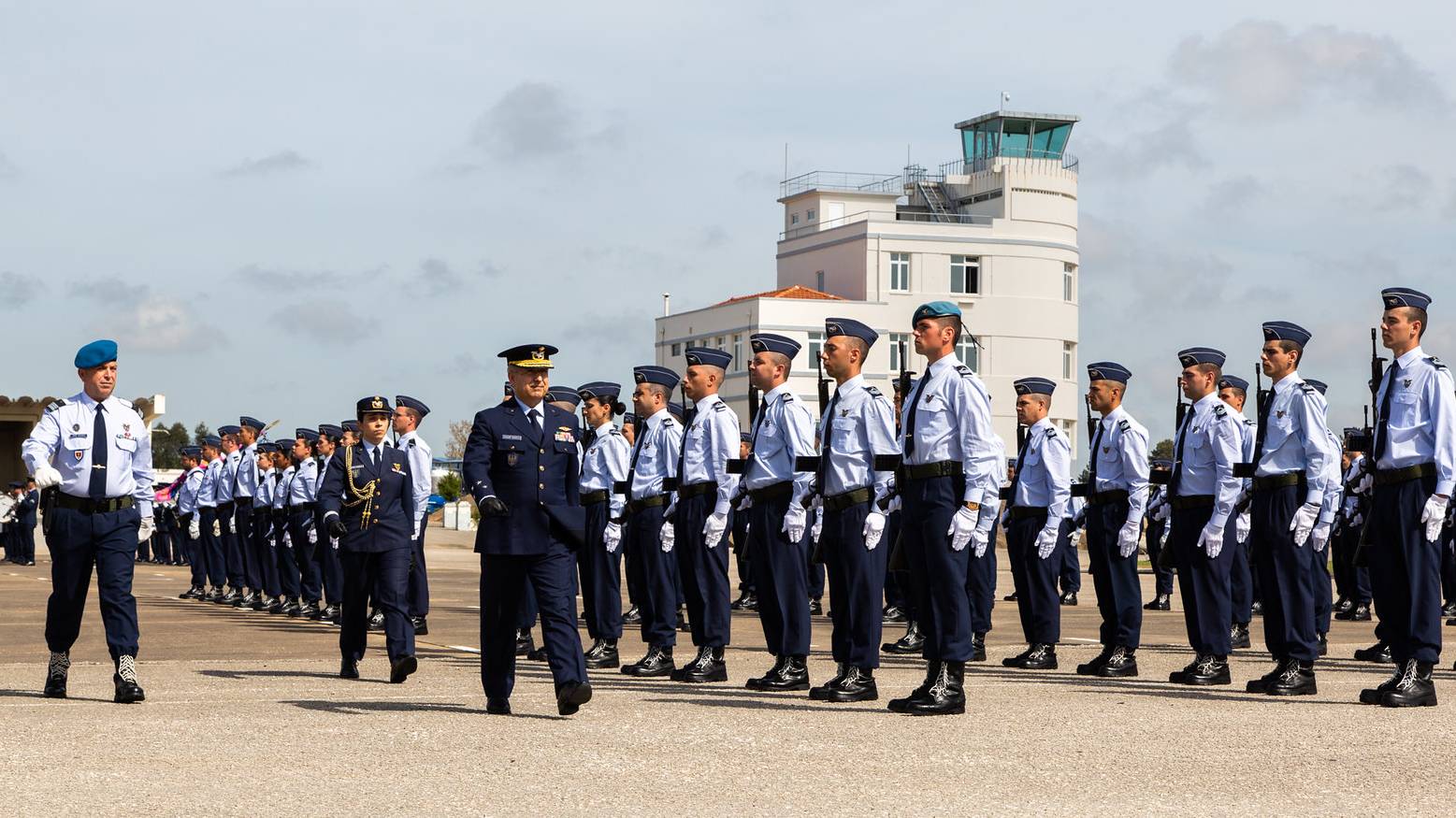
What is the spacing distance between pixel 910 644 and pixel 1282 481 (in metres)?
3.96

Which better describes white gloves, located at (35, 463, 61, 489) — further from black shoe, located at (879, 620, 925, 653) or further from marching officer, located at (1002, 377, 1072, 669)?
black shoe, located at (879, 620, 925, 653)

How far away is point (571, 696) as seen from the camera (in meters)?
9.19

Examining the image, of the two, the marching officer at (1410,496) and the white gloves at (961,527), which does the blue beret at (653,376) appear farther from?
the marching officer at (1410,496)

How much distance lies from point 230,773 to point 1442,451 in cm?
636

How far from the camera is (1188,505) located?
1163 cm

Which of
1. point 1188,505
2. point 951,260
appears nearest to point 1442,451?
point 1188,505

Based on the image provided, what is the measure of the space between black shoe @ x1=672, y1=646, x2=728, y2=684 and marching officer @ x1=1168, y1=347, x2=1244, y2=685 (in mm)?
2799

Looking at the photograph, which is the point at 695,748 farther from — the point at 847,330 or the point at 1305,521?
the point at 1305,521

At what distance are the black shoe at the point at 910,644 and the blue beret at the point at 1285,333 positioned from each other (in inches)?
158

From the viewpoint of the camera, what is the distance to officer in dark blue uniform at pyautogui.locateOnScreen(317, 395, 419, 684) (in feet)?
38.5

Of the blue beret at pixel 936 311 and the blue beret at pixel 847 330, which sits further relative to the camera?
the blue beret at pixel 847 330

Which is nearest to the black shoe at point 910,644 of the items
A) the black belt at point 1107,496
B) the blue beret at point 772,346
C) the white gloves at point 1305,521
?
the black belt at point 1107,496

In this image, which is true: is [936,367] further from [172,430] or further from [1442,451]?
[172,430]

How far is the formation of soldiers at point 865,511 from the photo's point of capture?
31.5 ft
